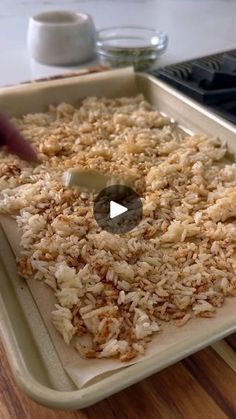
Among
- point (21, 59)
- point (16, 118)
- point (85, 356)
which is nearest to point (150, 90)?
point (16, 118)

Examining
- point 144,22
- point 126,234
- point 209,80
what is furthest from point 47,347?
point 144,22

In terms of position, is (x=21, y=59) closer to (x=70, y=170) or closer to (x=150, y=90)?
(x=150, y=90)

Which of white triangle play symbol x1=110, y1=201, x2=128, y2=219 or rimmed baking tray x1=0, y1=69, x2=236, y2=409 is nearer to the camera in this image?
rimmed baking tray x1=0, y1=69, x2=236, y2=409

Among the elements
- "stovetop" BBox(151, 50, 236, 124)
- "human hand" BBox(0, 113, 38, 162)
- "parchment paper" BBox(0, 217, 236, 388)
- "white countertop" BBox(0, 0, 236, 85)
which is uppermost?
"human hand" BBox(0, 113, 38, 162)

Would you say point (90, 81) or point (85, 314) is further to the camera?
point (90, 81)
